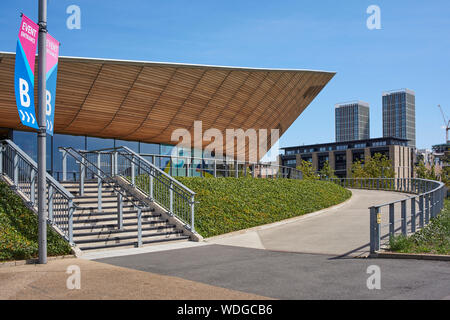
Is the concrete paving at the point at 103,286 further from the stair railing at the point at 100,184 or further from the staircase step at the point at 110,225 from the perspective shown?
the stair railing at the point at 100,184

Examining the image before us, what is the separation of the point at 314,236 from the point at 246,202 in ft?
15.5

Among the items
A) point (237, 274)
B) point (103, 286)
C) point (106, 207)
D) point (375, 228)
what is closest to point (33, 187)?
point (106, 207)

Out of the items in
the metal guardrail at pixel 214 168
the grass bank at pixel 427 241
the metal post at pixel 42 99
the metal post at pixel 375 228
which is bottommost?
the grass bank at pixel 427 241

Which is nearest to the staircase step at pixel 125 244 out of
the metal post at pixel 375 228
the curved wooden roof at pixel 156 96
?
the metal post at pixel 375 228

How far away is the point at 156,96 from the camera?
23781 mm

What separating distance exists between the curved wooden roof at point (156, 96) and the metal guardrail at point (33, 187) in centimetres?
685

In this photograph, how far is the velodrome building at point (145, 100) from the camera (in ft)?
A: 67.3

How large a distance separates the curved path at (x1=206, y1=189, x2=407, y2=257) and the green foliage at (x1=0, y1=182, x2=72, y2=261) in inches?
181

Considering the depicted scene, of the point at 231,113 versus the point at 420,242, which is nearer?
the point at 420,242

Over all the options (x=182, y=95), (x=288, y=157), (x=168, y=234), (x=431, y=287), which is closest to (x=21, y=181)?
(x=168, y=234)

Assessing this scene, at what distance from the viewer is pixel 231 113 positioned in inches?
1142
